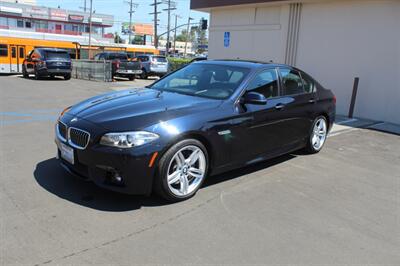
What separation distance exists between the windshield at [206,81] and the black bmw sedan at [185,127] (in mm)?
13

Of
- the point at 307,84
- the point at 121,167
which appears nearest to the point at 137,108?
the point at 121,167

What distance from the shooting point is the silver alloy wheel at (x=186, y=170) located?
412 centimetres

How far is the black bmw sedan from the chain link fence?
16.7 meters

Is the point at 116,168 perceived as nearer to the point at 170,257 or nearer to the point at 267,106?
the point at 170,257

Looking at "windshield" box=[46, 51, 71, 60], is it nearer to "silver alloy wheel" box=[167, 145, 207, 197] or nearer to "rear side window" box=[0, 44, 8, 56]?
"rear side window" box=[0, 44, 8, 56]

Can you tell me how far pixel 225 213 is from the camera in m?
4.01

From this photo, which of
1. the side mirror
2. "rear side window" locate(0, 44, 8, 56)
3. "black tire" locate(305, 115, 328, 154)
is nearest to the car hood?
the side mirror

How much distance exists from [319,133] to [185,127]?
3495 mm

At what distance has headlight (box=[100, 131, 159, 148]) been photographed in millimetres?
3781

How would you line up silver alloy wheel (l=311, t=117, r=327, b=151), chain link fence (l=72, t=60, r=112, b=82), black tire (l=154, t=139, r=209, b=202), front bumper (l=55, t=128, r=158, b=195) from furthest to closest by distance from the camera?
1. chain link fence (l=72, t=60, r=112, b=82)
2. silver alloy wheel (l=311, t=117, r=327, b=151)
3. black tire (l=154, t=139, r=209, b=202)
4. front bumper (l=55, t=128, r=158, b=195)

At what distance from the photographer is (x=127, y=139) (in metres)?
3.79

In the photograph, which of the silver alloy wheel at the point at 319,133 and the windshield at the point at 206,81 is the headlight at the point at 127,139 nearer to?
the windshield at the point at 206,81

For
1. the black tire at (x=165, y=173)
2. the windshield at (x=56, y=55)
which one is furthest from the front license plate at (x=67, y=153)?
the windshield at (x=56, y=55)

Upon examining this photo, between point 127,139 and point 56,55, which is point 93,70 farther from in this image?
point 127,139
